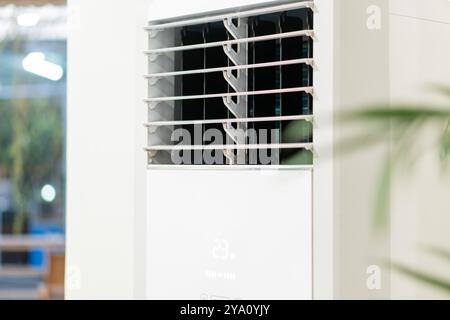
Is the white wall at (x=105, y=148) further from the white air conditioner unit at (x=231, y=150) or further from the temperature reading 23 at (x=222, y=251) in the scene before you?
the temperature reading 23 at (x=222, y=251)

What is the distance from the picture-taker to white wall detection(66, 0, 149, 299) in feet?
3.69

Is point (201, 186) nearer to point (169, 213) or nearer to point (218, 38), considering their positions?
point (169, 213)

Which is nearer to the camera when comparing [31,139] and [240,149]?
[240,149]

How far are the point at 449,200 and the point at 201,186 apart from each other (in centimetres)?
32

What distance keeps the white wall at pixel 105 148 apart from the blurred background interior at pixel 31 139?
12.4 feet

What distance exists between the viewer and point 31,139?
5.07 meters

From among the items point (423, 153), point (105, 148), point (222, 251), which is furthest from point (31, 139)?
point (423, 153)

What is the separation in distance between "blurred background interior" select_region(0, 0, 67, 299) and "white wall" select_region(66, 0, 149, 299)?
379 cm

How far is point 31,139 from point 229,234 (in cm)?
429

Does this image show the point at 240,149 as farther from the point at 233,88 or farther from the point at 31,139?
the point at 31,139

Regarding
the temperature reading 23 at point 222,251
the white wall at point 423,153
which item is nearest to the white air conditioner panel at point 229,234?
the temperature reading 23 at point 222,251

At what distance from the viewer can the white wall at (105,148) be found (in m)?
1.13

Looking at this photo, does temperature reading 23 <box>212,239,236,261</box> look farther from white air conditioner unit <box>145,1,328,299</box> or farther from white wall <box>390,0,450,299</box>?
white wall <box>390,0,450,299</box>

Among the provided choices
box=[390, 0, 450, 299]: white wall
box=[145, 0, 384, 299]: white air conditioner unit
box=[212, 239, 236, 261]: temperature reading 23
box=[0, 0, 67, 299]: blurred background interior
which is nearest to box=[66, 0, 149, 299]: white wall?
box=[145, 0, 384, 299]: white air conditioner unit
